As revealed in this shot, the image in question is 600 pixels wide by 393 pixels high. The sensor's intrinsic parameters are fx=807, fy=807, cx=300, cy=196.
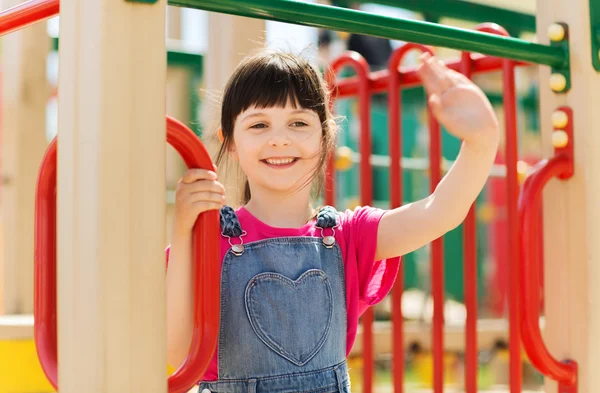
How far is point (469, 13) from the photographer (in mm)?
3311

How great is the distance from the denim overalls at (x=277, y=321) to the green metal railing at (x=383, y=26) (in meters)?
0.42

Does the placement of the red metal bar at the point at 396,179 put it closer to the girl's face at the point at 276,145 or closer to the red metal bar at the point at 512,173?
the red metal bar at the point at 512,173

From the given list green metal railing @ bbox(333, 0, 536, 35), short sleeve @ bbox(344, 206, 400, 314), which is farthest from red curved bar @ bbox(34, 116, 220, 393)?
green metal railing @ bbox(333, 0, 536, 35)

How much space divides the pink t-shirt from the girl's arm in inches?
1.0

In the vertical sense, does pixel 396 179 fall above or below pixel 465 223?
above

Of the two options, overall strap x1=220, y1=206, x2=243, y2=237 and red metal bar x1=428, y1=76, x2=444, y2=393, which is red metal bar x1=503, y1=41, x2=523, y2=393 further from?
overall strap x1=220, y1=206, x2=243, y2=237

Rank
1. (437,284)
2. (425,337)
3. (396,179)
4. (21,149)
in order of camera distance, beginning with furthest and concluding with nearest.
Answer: (425,337) < (21,149) < (396,179) < (437,284)

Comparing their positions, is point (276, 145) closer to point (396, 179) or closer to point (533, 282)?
point (533, 282)

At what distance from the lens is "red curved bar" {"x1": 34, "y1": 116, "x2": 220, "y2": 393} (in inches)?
46.4

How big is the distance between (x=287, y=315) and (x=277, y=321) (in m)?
0.02

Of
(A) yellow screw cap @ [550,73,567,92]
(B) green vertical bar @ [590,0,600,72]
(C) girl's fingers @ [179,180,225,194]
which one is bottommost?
(C) girl's fingers @ [179,180,225,194]

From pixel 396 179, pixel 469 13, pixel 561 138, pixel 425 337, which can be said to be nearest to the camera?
pixel 561 138

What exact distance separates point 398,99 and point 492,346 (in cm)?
216

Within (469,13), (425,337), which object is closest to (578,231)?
(469,13)
